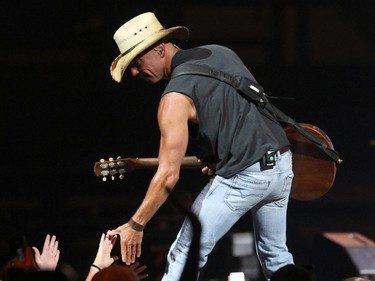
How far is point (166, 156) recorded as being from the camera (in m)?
5.74

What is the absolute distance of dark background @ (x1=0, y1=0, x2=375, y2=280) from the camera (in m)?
7.34

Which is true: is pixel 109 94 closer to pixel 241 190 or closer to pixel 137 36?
pixel 137 36

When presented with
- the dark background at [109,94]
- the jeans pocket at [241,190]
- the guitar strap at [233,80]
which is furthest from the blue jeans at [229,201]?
the dark background at [109,94]

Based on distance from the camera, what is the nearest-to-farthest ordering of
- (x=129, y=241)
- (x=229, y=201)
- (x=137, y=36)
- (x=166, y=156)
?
(x=166, y=156) → (x=129, y=241) → (x=229, y=201) → (x=137, y=36)

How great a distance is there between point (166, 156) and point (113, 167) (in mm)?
1097

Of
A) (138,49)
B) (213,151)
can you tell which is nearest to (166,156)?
(213,151)

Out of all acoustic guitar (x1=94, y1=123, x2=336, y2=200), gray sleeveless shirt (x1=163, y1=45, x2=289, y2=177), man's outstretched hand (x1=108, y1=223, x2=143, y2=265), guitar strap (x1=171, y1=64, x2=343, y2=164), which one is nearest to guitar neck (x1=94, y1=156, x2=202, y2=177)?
acoustic guitar (x1=94, y1=123, x2=336, y2=200)

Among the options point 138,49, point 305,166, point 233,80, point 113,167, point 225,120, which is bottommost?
point 305,166

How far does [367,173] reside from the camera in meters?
7.65

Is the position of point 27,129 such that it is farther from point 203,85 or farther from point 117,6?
point 203,85

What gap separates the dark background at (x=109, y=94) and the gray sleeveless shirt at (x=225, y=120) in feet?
4.50

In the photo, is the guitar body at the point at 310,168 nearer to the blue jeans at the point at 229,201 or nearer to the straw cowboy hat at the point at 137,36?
the blue jeans at the point at 229,201

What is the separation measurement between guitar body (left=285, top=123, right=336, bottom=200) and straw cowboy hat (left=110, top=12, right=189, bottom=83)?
1028mm

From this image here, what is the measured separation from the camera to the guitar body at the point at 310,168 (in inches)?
264
